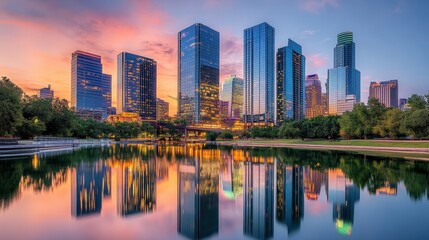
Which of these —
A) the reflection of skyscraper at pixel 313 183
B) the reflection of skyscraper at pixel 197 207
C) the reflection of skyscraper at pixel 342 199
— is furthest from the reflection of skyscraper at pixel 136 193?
the reflection of skyscraper at pixel 313 183

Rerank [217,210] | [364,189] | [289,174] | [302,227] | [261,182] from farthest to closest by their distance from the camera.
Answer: [289,174] < [261,182] < [364,189] < [217,210] < [302,227]

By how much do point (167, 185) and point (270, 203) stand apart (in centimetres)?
723

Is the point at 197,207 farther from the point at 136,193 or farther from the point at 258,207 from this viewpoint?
the point at 136,193

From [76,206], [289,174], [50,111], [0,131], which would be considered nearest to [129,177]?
[76,206]

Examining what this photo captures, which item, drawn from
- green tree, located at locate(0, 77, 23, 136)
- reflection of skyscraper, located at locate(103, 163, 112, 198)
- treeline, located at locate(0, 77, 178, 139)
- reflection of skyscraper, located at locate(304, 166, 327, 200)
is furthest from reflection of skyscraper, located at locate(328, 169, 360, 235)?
treeline, located at locate(0, 77, 178, 139)

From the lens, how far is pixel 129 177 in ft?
66.5

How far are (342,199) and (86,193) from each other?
14160 millimetres

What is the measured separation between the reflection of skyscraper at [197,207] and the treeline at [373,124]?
58754mm

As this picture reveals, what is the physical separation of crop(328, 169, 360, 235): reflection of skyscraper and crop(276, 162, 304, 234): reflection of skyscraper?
148 centimetres

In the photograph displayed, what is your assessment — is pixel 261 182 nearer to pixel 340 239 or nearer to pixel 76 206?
pixel 340 239

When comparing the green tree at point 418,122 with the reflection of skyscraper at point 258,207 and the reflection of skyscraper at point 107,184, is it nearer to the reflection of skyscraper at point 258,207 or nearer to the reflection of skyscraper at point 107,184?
the reflection of skyscraper at point 258,207

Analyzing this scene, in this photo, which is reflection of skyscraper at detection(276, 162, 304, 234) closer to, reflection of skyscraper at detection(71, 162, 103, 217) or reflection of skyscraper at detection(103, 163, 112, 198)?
reflection of skyscraper at detection(71, 162, 103, 217)

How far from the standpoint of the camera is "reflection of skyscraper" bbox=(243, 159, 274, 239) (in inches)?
396

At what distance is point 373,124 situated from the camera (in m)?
75.2
